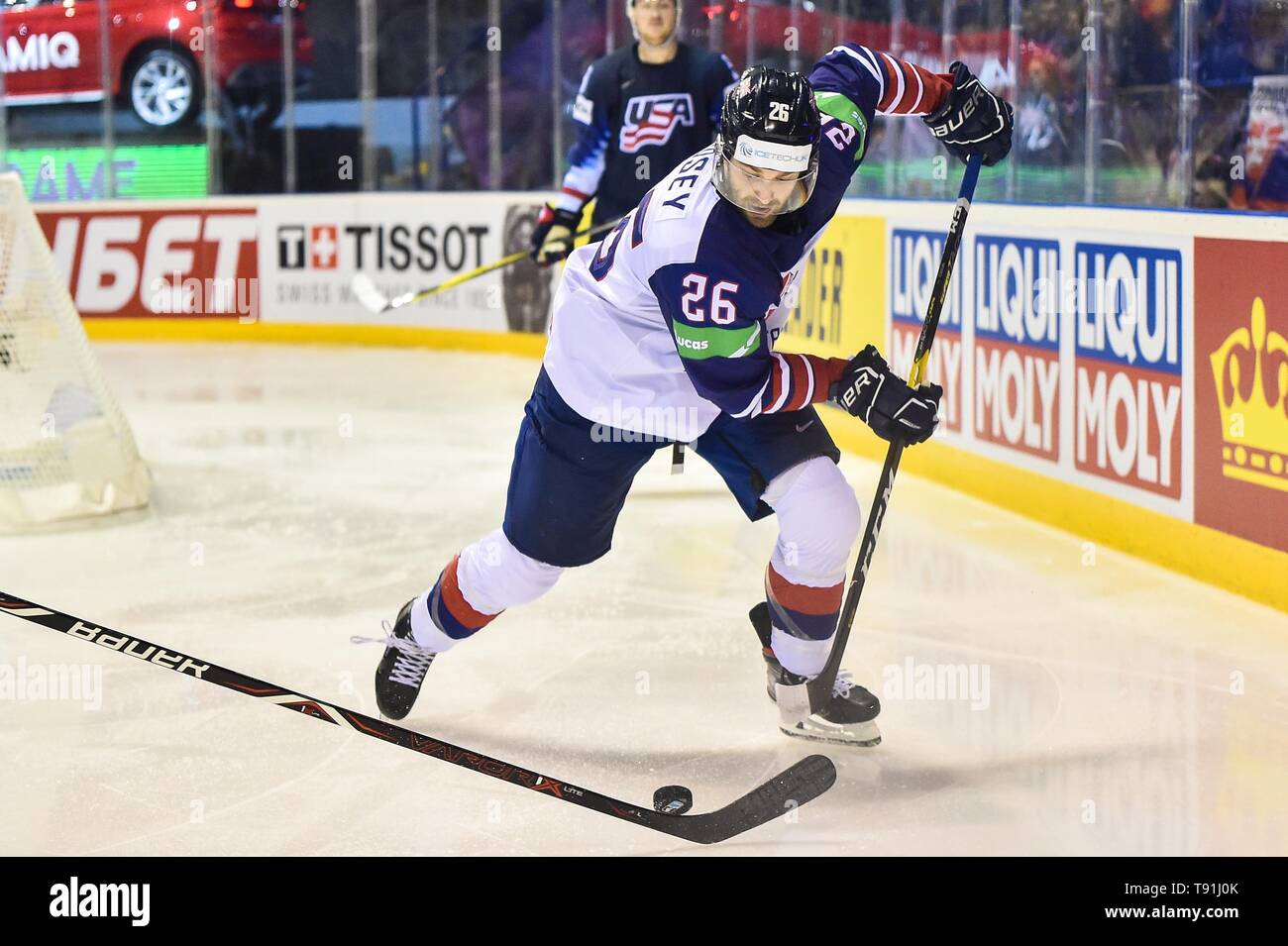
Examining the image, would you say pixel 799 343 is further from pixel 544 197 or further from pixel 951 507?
pixel 544 197

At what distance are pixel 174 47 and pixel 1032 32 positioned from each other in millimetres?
6742

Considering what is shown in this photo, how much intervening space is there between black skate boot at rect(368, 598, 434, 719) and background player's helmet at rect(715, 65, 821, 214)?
1054mm

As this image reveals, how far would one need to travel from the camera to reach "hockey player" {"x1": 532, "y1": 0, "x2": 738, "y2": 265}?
5.07 meters

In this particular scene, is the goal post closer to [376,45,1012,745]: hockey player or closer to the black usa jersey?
the black usa jersey

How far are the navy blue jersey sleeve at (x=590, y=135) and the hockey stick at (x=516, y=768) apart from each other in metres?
2.98

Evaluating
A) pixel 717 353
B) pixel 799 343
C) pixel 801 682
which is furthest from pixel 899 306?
pixel 717 353

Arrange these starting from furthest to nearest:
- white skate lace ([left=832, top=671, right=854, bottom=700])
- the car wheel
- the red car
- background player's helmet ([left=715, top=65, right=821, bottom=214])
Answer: the car wheel < the red car < white skate lace ([left=832, top=671, right=854, bottom=700]) < background player's helmet ([left=715, top=65, right=821, bottom=214])

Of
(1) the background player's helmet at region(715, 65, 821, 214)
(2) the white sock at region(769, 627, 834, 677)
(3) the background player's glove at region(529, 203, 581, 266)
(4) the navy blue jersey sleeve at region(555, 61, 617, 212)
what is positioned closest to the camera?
(1) the background player's helmet at region(715, 65, 821, 214)

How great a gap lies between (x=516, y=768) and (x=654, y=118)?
2.98 metres
